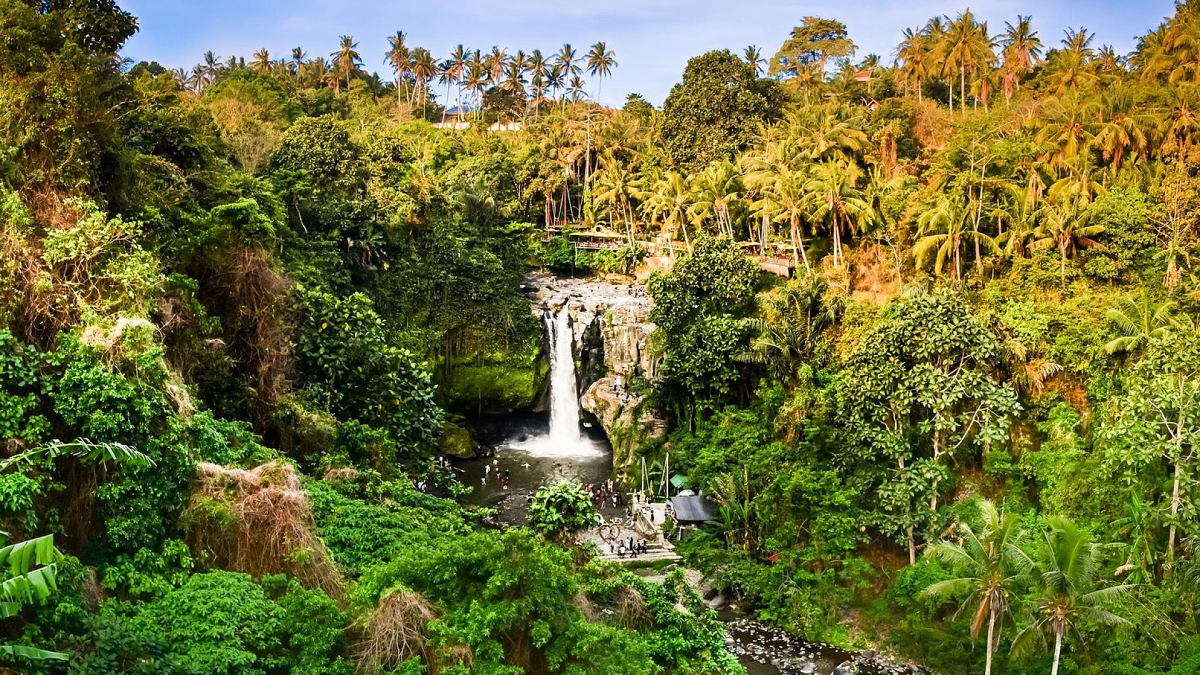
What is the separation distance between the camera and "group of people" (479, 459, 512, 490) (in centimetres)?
3250

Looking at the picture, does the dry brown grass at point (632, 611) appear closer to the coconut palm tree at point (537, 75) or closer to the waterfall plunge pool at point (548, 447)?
the waterfall plunge pool at point (548, 447)

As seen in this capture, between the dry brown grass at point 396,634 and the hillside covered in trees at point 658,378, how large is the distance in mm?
45

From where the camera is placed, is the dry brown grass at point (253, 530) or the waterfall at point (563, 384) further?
the waterfall at point (563, 384)

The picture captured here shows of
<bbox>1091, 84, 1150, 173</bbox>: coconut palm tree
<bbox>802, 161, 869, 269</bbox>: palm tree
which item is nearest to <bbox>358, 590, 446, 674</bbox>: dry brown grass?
<bbox>802, 161, 869, 269</bbox>: palm tree

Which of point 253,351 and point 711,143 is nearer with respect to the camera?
point 253,351

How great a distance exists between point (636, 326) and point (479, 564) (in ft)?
82.1

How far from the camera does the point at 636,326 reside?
36094 mm

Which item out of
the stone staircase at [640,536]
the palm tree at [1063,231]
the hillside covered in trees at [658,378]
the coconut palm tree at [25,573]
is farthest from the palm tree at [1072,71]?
the coconut palm tree at [25,573]

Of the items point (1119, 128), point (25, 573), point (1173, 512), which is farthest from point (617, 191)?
point (25, 573)

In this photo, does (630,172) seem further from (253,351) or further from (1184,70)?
(253,351)

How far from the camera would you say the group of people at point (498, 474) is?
32500mm

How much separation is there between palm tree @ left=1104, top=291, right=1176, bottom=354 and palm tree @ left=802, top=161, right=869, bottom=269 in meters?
10.5

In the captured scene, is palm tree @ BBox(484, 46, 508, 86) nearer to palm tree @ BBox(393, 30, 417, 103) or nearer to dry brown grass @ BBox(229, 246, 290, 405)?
palm tree @ BBox(393, 30, 417, 103)

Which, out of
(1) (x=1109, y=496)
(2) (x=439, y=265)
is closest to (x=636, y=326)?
(2) (x=439, y=265)
